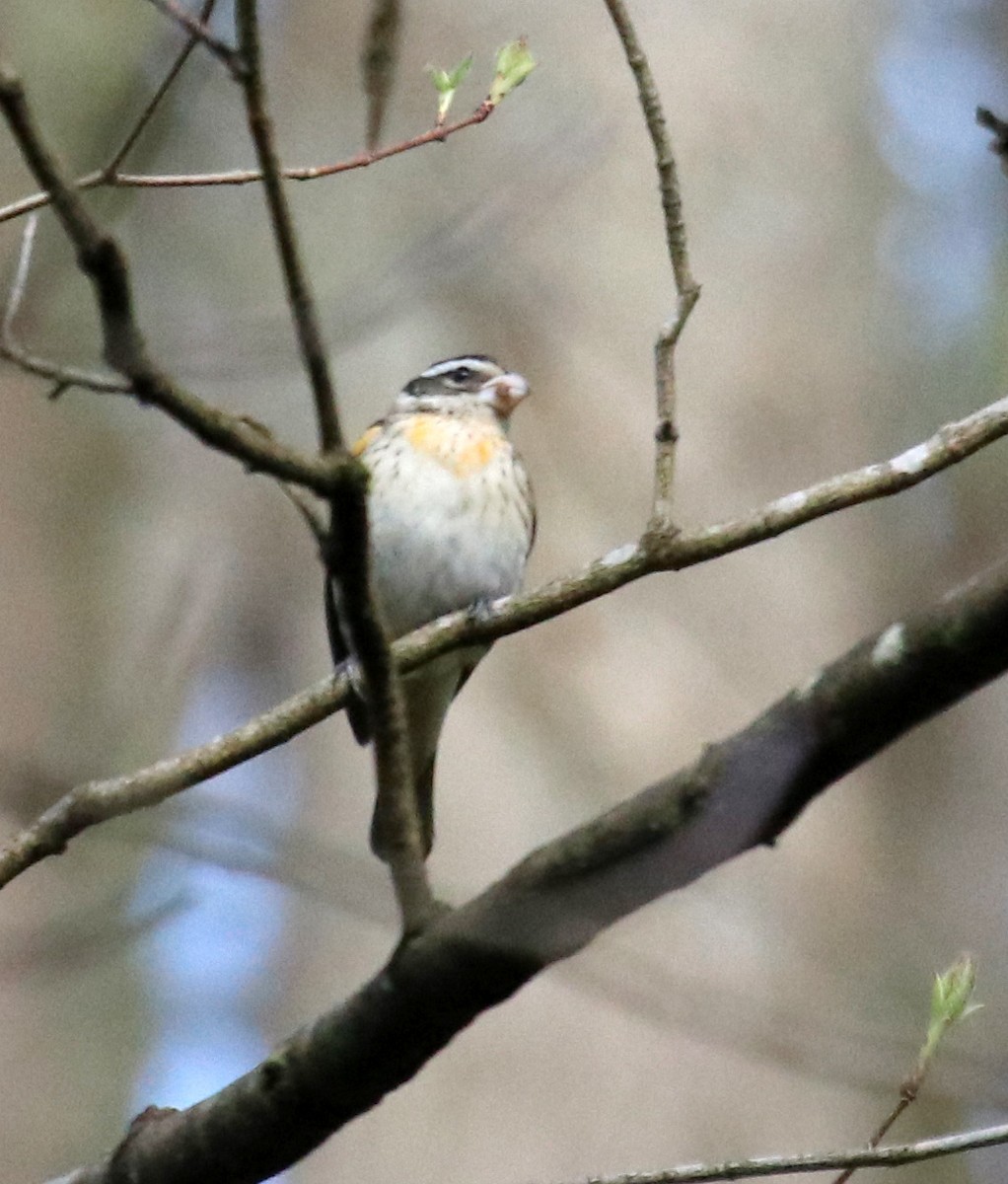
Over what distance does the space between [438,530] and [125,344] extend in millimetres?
3208

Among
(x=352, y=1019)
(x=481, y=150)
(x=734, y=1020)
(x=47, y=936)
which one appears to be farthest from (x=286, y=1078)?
(x=481, y=150)

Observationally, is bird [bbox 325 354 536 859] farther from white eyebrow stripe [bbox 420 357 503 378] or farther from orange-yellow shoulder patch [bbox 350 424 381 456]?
white eyebrow stripe [bbox 420 357 503 378]

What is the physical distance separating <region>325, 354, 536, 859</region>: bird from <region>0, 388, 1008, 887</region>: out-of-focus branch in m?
1.59

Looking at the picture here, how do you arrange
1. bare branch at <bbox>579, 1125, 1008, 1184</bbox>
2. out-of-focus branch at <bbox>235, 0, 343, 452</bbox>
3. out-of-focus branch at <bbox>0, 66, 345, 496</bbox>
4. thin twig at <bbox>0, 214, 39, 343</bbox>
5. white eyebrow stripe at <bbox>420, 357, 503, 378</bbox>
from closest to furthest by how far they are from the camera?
out-of-focus branch at <bbox>0, 66, 345, 496</bbox> → out-of-focus branch at <bbox>235, 0, 343, 452</bbox> → bare branch at <bbox>579, 1125, 1008, 1184</bbox> → thin twig at <bbox>0, 214, 39, 343</bbox> → white eyebrow stripe at <bbox>420, 357, 503, 378</bbox>

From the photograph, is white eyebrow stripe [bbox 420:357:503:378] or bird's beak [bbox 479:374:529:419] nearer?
bird's beak [bbox 479:374:529:419]

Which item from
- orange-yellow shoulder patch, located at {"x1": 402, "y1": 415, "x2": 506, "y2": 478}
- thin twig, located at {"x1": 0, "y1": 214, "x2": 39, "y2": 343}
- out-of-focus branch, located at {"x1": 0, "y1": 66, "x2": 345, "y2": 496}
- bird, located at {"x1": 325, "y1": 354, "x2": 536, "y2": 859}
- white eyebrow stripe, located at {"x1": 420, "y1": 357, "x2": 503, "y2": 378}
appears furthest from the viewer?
white eyebrow stripe, located at {"x1": 420, "y1": 357, "x2": 503, "y2": 378}

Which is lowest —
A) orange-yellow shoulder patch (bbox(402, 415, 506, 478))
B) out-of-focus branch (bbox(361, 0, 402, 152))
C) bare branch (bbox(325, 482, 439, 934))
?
bare branch (bbox(325, 482, 439, 934))

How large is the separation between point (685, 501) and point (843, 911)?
1557 millimetres

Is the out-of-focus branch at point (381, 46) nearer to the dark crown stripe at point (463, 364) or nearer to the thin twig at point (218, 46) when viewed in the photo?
the thin twig at point (218, 46)

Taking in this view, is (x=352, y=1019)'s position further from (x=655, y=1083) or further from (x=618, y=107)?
(x=618, y=107)

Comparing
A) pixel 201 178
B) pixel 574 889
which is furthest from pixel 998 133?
pixel 201 178

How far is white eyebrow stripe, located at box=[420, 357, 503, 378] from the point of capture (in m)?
5.77

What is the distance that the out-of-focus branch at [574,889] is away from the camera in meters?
1.83

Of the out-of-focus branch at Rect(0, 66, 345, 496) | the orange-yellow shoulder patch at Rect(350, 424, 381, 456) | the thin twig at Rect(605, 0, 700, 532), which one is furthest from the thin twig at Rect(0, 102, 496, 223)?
the orange-yellow shoulder patch at Rect(350, 424, 381, 456)
